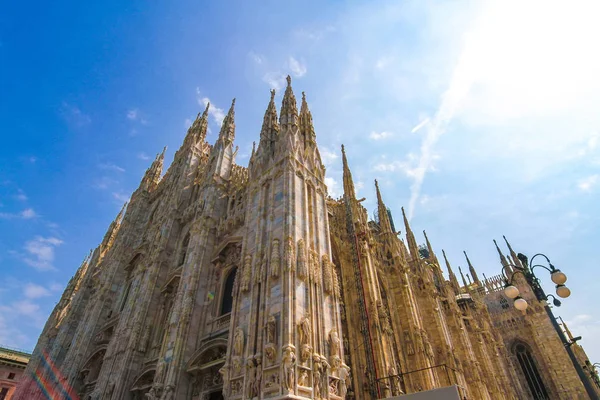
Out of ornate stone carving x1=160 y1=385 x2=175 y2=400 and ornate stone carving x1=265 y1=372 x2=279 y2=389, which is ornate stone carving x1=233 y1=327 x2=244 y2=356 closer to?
ornate stone carving x1=265 y1=372 x2=279 y2=389

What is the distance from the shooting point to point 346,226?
18.7m

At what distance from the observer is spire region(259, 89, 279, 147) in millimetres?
19725

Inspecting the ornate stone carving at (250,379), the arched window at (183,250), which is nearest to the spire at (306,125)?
the arched window at (183,250)

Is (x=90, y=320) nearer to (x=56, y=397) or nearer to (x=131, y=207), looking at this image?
(x=56, y=397)

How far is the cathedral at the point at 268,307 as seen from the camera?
1168 centimetres

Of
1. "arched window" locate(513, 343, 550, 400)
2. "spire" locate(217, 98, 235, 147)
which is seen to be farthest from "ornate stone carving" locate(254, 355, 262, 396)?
"arched window" locate(513, 343, 550, 400)

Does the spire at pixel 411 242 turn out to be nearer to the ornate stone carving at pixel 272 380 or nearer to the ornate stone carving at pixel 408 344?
the ornate stone carving at pixel 408 344

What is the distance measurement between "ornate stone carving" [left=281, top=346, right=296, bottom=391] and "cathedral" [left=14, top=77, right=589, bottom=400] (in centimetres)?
4

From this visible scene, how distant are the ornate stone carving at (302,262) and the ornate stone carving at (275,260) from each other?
2.56 feet

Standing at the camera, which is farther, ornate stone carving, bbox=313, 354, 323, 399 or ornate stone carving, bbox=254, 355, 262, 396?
ornate stone carving, bbox=254, 355, 262, 396

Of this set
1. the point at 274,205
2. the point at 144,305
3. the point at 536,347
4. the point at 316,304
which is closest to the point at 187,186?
the point at 144,305

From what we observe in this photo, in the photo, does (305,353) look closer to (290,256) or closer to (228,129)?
(290,256)

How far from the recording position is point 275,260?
42.4 feet

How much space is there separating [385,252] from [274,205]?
9664 millimetres
